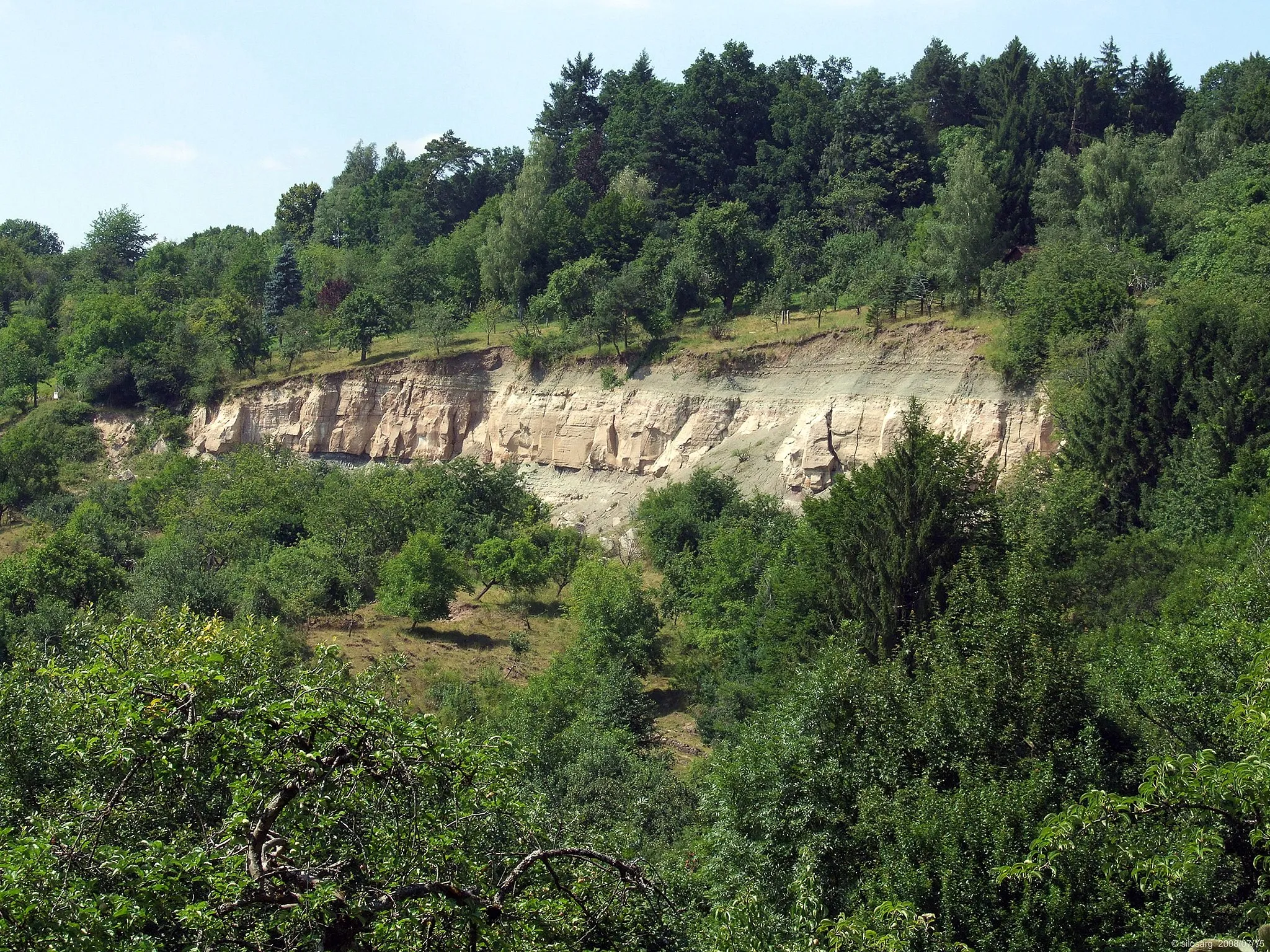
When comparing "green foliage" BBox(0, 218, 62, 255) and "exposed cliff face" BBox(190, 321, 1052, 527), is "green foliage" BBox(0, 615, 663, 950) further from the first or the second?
"green foliage" BBox(0, 218, 62, 255)

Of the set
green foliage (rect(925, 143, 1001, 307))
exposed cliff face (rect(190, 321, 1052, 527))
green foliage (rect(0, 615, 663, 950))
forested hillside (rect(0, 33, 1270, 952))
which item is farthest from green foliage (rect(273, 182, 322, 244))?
green foliage (rect(0, 615, 663, 950))

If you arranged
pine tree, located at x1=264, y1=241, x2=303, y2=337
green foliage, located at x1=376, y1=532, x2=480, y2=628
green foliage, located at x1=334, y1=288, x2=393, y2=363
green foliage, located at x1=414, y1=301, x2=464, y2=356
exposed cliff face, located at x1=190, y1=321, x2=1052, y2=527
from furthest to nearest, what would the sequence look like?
pine tree, located at x1=264, y1=241, x2=303, y2=337 → green foliage, located at x1=334, y1=288, x2=393, y2=363 → green foliage, located at x1=414, y1=301, x2=464, y2=356 → exposed cliff face, located at x1=190, y1=321, x2=1052, y2=527 → green foliage, located at x1=376, y1=532, x2=480, y2=628

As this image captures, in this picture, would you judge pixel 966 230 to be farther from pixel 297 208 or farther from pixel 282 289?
pixel 297 208

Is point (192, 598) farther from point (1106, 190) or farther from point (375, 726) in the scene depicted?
point (1106, 190)

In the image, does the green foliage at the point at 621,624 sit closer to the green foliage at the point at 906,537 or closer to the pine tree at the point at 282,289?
the green foliage at the point at 906,537

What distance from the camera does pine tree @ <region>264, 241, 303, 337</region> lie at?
211 ft

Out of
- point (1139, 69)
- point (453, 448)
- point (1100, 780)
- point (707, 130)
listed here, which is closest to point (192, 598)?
point (453, 448)

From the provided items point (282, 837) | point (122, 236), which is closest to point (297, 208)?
point (122, 236)

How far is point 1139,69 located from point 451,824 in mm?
61004

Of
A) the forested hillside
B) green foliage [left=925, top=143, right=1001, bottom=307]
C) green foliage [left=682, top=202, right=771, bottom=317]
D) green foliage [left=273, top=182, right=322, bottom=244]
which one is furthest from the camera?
green foliage [left=273, top=182, right=322, bottom=244]

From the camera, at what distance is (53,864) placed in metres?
7.65

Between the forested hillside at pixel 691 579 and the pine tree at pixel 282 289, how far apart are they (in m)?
0.30

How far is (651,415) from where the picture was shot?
4759cm

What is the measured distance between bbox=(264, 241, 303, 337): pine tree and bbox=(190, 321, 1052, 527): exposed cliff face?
262 inches
